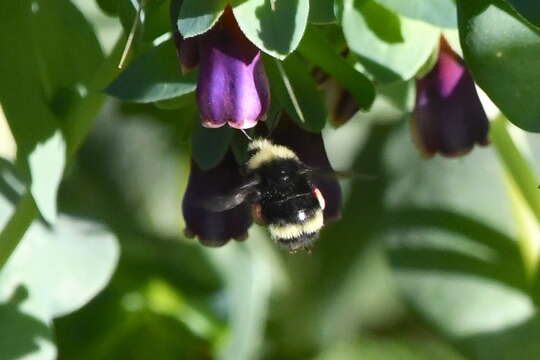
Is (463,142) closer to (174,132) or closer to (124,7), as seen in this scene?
(124,7)

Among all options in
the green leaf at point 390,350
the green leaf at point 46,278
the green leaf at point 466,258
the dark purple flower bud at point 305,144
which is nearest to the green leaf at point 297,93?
the dark purple flower bud at point 305,144

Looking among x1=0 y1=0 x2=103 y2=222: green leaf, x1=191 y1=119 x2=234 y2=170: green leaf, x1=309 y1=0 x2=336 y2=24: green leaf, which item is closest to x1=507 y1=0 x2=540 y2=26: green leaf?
x1=309 y1=0 x2=336 y2=24: green leaf

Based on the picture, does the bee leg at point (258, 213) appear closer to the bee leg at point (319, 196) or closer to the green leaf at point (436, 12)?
the bee leg at point (319, 196)

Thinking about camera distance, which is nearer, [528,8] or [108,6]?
[528,8]

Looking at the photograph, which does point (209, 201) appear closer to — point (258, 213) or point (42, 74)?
point (258, 213)

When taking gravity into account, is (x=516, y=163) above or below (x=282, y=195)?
below

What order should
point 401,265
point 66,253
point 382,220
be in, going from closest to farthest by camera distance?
point 66,253 → point 401,265 → point 382,220

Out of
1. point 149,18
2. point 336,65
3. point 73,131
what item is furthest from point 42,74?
point 336,65

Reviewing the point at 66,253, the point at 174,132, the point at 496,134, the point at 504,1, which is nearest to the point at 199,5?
the point at 504,1
